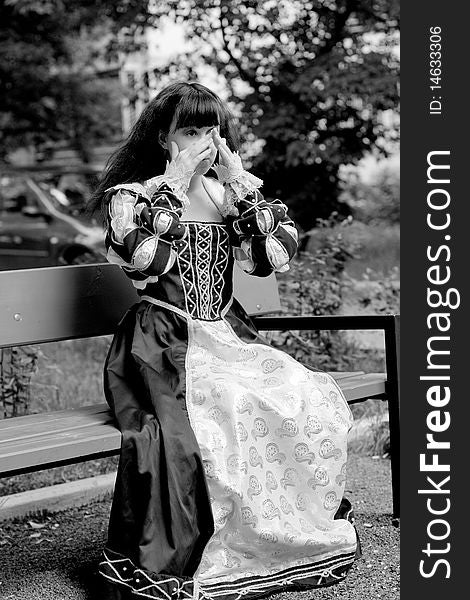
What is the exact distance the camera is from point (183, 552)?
2834 mm

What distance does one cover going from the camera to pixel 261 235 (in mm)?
3352

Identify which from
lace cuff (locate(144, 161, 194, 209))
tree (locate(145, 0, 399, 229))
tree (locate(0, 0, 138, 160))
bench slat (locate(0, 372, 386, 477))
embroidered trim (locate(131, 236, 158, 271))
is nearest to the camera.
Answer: bench slat (locate(0, 372, 386, 477))

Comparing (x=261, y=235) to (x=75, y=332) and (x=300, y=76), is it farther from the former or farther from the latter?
(x=300, y=76)

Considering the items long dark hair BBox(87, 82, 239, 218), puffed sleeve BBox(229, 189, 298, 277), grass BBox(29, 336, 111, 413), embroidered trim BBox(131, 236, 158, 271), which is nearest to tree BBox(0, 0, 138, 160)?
grass BBox(29, 336, 111, 413)

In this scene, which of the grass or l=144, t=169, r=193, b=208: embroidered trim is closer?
l=144, t=169, r=193, b=208: embroidered trim

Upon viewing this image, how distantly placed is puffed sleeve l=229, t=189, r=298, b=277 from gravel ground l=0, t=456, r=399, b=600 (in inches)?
38.9

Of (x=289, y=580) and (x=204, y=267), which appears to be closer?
(x=289, y=580)

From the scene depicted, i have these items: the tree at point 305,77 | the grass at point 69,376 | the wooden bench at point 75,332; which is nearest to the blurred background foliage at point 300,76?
the tree at point 305,77

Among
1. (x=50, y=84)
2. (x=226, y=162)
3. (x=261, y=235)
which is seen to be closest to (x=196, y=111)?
(x=226, y=162)

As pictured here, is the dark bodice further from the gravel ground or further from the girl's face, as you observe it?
the gravel ground

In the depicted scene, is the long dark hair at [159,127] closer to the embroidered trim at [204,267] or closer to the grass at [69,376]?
the embroidered trim at [204,267]

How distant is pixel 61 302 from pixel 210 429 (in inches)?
31.8

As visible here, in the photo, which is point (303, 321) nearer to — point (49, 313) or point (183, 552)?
point (49, 313)

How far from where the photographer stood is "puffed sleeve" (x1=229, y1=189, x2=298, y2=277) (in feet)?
10.9
